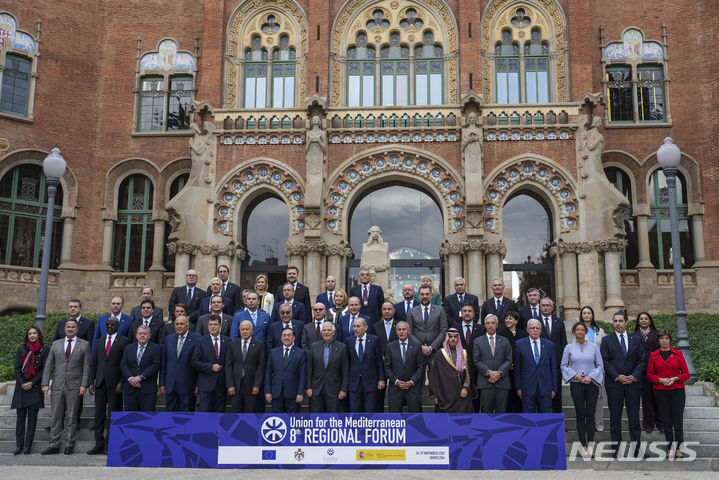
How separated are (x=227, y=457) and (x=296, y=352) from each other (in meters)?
1.79

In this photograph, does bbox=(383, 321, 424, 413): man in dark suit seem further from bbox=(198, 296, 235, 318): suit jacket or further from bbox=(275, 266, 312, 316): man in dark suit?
bbox=(198, 296, 235, 318): suit jacket

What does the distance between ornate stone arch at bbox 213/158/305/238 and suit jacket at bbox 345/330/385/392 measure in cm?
1168

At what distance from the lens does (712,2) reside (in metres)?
23.8

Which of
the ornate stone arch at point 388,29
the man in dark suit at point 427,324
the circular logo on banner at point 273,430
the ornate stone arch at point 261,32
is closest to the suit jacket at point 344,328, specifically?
the man in dark suit at point 427,324

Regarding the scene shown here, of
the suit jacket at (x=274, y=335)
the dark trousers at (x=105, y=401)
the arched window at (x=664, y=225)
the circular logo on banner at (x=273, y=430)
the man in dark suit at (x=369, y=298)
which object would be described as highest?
the arched window at (x=664, y=225)

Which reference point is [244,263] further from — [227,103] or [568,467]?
[568,467]

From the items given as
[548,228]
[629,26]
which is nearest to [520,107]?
[548,228]

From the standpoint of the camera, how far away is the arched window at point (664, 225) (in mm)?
23094

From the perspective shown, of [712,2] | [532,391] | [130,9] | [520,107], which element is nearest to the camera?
[532,391]

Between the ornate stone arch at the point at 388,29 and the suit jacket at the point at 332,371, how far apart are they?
14012 mm

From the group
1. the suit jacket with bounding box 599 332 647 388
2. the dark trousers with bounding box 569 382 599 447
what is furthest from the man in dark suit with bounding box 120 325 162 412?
the suit jacket with bounding box 599 332 647 388

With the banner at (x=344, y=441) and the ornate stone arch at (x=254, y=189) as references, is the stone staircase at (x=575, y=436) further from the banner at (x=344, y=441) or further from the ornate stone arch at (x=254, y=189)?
the ornate stone arch at (x=254, y=189)

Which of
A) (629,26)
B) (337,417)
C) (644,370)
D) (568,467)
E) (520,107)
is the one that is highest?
(629,26)

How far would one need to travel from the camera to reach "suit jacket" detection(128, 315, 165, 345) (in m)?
11.2
